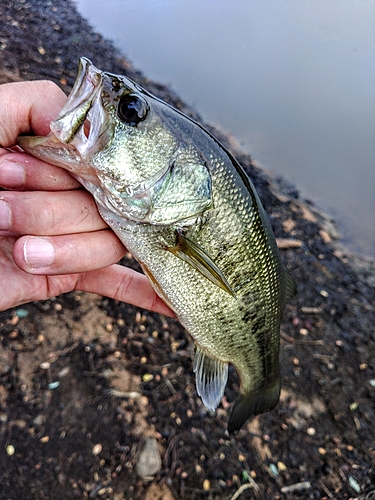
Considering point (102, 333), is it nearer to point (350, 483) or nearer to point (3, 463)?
point (3, 463)

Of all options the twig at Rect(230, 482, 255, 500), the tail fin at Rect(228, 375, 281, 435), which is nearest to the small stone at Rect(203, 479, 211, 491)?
the twig at Rect(230, 482, 255, 500)

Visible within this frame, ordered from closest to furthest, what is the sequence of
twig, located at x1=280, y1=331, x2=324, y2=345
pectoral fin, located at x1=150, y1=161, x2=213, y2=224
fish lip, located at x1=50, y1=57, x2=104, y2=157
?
1. fish lip, located at x1=50, y1=57, x2=104, y2=157
2. pectoral fin, located at x1=150, y1=161, x2=213, y2=224
3. twig, located at x1=280, y1=331, x2=324, y2=345

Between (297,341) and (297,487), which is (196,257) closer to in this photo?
(297,487)

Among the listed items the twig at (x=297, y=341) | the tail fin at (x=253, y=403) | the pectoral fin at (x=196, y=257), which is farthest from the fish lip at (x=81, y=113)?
the twig at (x=297, y=341)

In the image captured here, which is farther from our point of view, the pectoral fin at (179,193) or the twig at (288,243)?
the twig at (288,243)

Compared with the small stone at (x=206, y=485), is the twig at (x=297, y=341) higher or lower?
higher

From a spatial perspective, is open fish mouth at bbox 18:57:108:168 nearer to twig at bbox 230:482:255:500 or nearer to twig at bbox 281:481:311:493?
twig at bbox 230:482:255:500

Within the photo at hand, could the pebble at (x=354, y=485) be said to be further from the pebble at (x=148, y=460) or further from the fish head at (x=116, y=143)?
the fish head at (x=116, y=143)

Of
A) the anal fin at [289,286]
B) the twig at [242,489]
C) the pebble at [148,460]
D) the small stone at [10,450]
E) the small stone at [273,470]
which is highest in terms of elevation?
the anal fin at [289,286]
